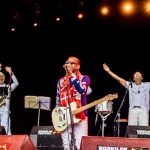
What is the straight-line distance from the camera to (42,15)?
13055 millimetres

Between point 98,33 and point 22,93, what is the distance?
364cm

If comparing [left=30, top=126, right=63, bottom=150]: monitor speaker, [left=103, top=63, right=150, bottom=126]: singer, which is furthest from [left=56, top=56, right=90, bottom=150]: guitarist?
[left=103, top=63, right=150, bottom=126]: singer

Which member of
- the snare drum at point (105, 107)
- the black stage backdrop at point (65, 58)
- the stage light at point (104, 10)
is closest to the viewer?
the snare drum at point (105, 107)

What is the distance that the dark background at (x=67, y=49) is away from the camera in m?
12.9

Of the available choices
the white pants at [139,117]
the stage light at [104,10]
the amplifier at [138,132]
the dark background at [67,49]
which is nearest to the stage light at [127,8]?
the dark background at [67,49]

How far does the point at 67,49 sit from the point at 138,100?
180 inches

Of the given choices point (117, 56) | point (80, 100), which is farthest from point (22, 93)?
point (80, 100)

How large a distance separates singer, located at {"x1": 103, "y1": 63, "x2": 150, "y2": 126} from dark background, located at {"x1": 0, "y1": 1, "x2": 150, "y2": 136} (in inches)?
117

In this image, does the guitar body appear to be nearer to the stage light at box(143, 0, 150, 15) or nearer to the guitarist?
the guitarist

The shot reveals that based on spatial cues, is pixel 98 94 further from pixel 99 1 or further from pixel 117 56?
pixel 99 1

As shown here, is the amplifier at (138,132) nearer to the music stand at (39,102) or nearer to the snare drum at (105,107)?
the snare drum at (105,107)

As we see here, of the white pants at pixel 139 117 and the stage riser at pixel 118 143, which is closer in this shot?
the stage riser at pixel 118 143

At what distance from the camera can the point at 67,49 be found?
13844 millimetres

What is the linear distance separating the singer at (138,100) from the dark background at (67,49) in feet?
9.72
